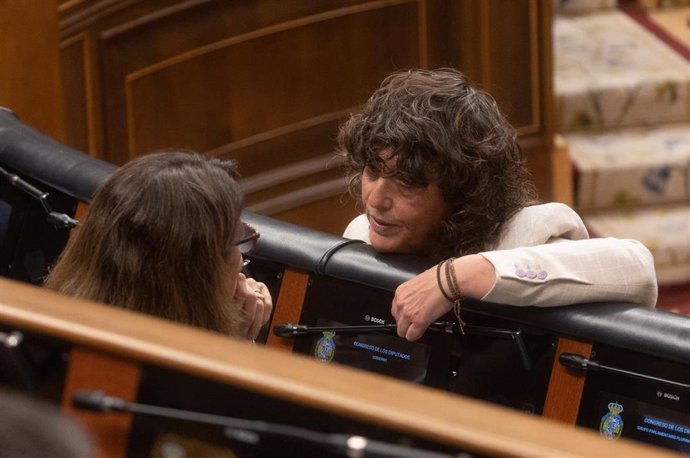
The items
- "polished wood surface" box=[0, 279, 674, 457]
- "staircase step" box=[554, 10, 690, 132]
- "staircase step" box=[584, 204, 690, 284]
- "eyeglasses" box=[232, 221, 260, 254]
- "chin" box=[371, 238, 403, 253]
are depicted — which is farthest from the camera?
"staircase step" box=[554, 10, 690, 132]

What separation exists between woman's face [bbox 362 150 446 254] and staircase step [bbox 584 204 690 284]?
6.34 ft

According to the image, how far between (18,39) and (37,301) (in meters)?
2.07

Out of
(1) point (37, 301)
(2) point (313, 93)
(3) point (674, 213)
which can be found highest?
(1) point (37, 301)

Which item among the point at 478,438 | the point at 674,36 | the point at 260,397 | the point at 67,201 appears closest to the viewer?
the point at 478,438

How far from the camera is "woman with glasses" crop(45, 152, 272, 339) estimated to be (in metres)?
1.52

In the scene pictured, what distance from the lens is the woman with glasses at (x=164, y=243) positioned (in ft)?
4.99

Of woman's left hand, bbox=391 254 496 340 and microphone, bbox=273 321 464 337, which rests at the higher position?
woman's left hand, bbox=391 254 496 340

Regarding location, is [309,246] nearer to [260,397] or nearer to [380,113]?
[380,113]

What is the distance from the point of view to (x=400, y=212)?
2.01 meters

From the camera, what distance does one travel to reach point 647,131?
429cm

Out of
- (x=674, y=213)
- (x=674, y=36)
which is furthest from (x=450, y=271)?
(x=674, y=36)

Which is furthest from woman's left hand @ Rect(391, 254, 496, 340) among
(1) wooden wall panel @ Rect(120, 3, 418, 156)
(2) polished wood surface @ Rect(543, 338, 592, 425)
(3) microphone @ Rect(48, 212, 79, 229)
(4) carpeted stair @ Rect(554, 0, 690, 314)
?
(4) carpeted stair @ Rect(554, 0, 690, 314)

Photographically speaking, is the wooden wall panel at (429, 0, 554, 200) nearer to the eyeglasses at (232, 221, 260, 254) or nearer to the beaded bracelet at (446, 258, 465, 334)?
the beaded bracelet at (446, 258, 465, 334)

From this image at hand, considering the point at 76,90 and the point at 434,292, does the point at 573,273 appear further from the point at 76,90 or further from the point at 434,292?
the point at 76,90
